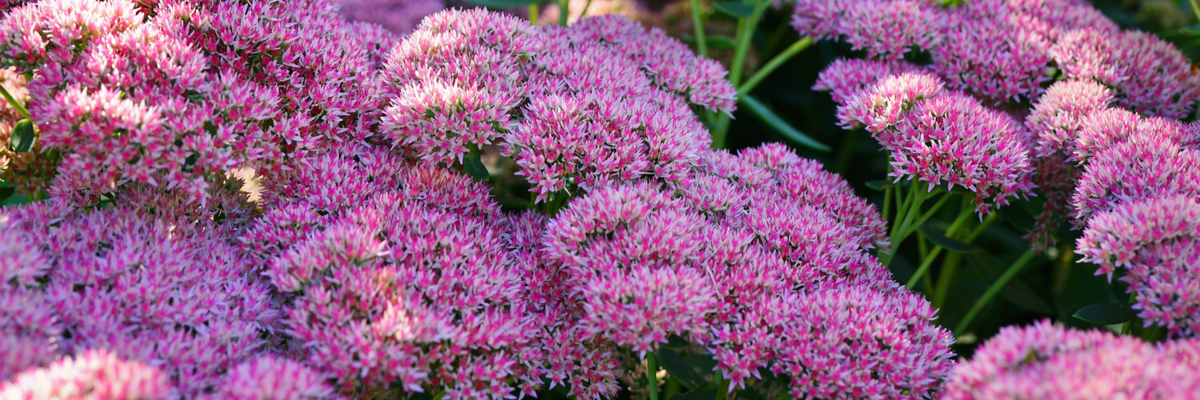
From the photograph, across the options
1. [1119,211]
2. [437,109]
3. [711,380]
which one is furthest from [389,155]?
[1119,211]

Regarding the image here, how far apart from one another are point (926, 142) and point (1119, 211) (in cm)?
35

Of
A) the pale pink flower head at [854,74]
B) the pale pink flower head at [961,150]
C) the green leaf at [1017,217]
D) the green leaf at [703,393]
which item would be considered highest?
the pale pink flower head at [854,74]

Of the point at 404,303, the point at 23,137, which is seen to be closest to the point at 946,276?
the point at 404,303

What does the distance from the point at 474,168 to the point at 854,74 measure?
0.96 metres

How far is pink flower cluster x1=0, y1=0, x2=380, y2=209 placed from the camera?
1.15m

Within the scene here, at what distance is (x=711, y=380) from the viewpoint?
4.15 feet

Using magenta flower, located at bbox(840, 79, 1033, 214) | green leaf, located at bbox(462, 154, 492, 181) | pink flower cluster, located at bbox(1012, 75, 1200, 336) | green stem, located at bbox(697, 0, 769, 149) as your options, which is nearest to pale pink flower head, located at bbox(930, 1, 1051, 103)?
pink flower cluster, located at bbox(1012, 75, 1200, 336)

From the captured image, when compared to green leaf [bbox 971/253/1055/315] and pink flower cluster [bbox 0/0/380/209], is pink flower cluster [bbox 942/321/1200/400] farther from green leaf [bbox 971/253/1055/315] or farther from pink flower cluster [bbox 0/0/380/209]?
pink flower cluster [bbox 0/0/380/209]

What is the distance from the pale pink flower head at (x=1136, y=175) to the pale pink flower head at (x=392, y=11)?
1.82 m

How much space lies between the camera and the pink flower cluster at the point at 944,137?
4.70 feet

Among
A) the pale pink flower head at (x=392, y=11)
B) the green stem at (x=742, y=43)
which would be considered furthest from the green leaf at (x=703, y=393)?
the pale pink flower head at (x=392, y=11)

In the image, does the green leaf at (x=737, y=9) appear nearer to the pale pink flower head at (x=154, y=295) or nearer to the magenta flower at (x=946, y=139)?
the magenta flower at (x=946, y=139)

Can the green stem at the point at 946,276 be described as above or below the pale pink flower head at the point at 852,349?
below

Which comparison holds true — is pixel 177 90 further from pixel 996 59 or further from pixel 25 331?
pixel 996 59
